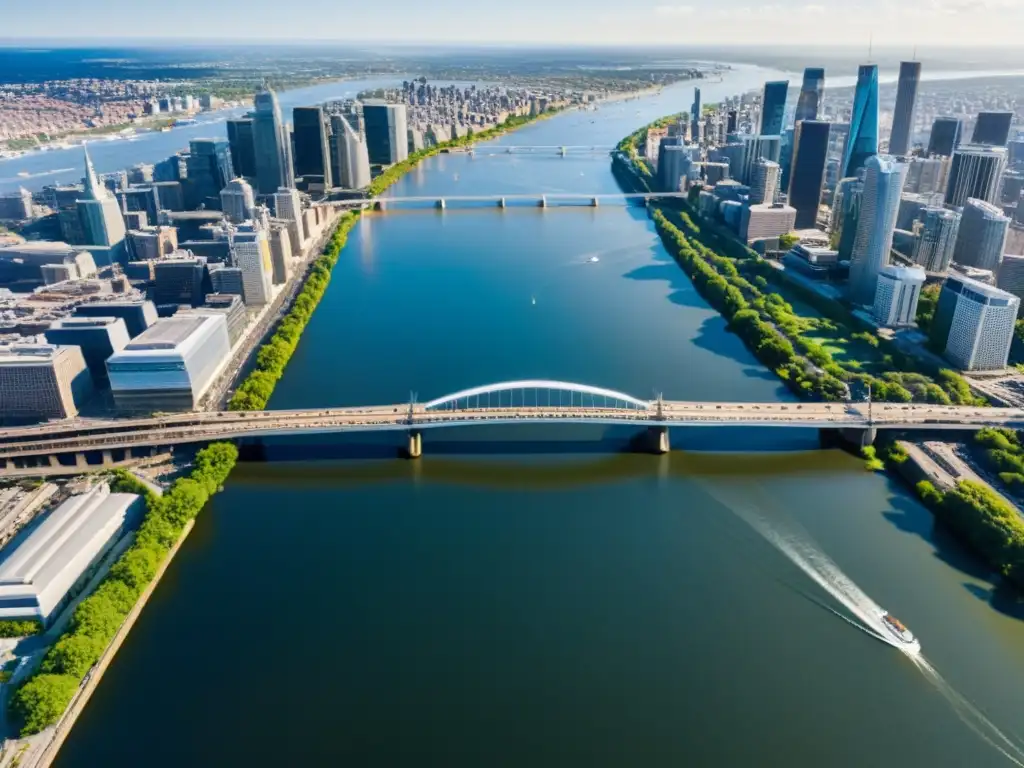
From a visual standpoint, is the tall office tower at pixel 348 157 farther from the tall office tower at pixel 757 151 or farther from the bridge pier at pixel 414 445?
the bridge pier at pixel 414 445

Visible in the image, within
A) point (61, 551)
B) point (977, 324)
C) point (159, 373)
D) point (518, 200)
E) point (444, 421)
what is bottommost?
point (518, 200)

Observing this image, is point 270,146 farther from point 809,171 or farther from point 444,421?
point 444,421

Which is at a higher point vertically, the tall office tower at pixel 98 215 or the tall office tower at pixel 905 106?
the tall office tower at pixel 905 106

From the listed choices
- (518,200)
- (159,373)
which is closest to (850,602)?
(159,373)

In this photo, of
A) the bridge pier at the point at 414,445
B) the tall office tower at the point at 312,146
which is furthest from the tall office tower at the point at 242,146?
the bridge pier at the point at 414,445

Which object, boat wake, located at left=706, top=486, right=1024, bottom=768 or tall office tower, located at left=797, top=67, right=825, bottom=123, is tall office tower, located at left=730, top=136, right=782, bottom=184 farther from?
boat wake, located at left=706, top=486, right=1024, bottom=768
